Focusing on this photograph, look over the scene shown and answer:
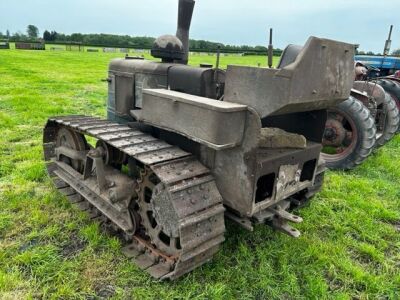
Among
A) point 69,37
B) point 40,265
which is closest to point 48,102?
point 40,265

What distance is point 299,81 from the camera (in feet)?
8.11

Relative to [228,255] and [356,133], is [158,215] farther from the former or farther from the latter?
[356,133]

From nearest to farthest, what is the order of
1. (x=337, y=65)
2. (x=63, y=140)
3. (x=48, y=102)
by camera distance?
(x=337, y=65)
(x=63, y=140)
(x=48, y=102)

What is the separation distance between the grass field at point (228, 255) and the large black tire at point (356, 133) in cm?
66

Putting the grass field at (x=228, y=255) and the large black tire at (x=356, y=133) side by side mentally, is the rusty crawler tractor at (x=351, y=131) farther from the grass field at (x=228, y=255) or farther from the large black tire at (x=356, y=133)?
the grass field at (x=228, y=255)

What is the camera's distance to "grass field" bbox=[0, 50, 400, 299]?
292 centimetres

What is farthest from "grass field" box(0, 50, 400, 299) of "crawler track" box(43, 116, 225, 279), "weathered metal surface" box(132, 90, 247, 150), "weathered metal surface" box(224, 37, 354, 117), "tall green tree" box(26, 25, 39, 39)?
"tall green tree" box(26, 25, 39, 39)

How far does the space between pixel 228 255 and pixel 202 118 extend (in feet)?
4.55

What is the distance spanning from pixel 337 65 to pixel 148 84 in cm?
194

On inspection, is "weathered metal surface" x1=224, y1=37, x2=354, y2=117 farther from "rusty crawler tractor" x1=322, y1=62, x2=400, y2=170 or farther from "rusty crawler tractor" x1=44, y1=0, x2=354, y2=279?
"rusty crawler tractor" x1=322, y1=62, x2=400, y2=170

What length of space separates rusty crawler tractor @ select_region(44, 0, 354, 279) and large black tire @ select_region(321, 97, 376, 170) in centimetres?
185

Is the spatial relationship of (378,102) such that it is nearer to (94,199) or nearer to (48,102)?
(94,199)

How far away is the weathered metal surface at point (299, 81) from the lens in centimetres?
244

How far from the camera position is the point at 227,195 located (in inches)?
117
